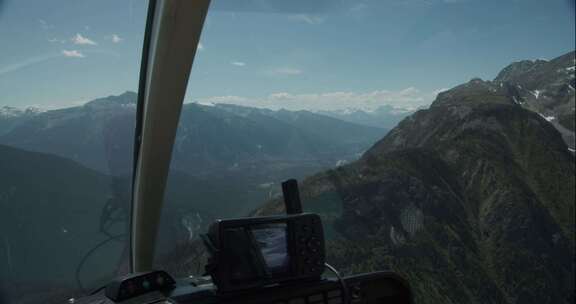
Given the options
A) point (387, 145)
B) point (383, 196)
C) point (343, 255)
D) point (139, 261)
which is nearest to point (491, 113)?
point (387, 145)

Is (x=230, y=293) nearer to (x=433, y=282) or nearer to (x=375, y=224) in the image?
(x=375, y=224)

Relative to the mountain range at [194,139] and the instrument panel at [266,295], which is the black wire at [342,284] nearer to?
the instrument panel at [266,295]

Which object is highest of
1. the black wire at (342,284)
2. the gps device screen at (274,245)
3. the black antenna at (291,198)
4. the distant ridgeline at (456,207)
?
the black antenna at (291,198)

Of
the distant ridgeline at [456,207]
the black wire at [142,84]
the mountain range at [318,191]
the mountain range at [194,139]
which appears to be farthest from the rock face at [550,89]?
the black wire at [142,84]

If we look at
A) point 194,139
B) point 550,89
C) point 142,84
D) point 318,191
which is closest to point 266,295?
point 142,84

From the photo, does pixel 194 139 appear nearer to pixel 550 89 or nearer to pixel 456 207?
pixel 456 207
